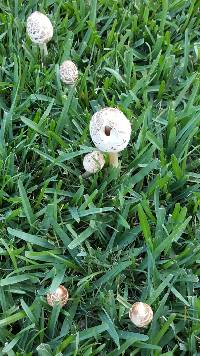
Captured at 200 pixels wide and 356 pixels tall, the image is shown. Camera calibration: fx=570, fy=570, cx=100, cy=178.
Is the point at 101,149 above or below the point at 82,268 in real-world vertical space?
above

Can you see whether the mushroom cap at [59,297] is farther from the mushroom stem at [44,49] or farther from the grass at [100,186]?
the mushroom stem at [44,49]

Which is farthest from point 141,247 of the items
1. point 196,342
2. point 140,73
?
point 140,73

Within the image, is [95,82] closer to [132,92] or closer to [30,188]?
[132,92]

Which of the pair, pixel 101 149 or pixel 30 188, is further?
pixel 30 188

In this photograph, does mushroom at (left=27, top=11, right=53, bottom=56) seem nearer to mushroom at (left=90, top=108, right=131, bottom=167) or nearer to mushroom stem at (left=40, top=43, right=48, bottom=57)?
mushroom stem at (left=40, top=43, right=48, bottom=57)

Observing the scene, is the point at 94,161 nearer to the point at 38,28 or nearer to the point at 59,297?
the point at 59,297

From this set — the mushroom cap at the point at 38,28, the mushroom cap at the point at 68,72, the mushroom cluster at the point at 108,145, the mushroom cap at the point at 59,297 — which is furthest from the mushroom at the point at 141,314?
the mushroom cap at the point at 38,28
